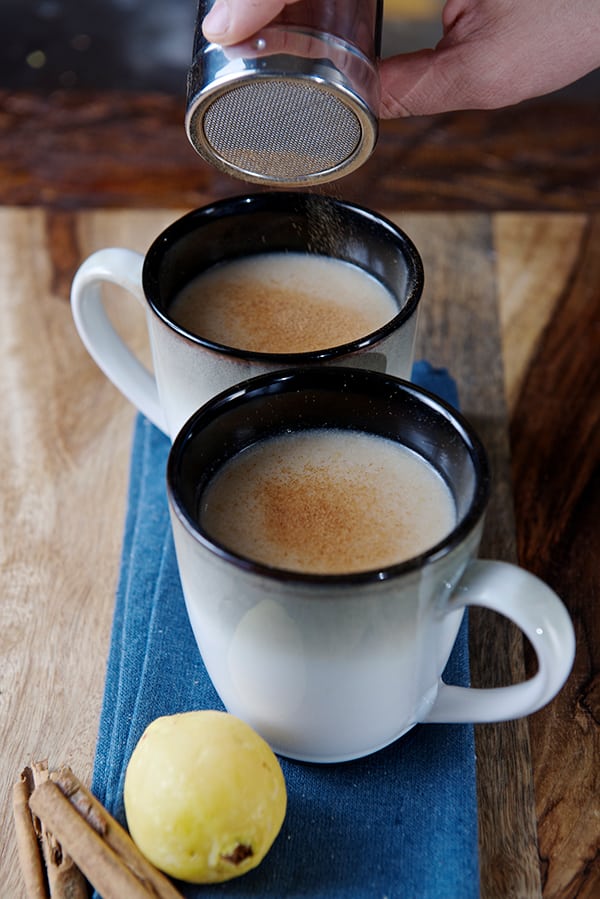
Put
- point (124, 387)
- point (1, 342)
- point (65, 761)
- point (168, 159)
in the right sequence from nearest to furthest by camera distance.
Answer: point (65, 761) < point (124, 387) < point (1, 342) < point (168, 159)

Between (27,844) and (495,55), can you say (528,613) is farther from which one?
(495,55)

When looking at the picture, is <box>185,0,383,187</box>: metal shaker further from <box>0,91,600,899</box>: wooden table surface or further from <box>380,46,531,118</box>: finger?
<box>0,91,600,899</box>: wooden table surface

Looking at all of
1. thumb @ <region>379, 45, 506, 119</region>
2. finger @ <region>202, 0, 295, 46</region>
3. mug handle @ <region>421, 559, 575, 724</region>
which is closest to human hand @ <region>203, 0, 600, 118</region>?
thumb @ <region>379, 45, 506, 119</region>

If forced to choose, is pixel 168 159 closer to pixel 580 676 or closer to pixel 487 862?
pixel 580 676

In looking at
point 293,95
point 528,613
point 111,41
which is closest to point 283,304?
point 293,95

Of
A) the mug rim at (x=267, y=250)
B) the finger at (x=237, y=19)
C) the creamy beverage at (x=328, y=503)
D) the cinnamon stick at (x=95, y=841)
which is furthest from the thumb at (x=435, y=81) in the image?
the cinnamon stick at (x=95, y=841)

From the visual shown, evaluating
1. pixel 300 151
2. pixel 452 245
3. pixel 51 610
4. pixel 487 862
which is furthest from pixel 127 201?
pixel 487 862

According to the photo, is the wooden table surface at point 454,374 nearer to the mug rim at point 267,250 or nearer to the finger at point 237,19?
the mug rim at point 267,250
